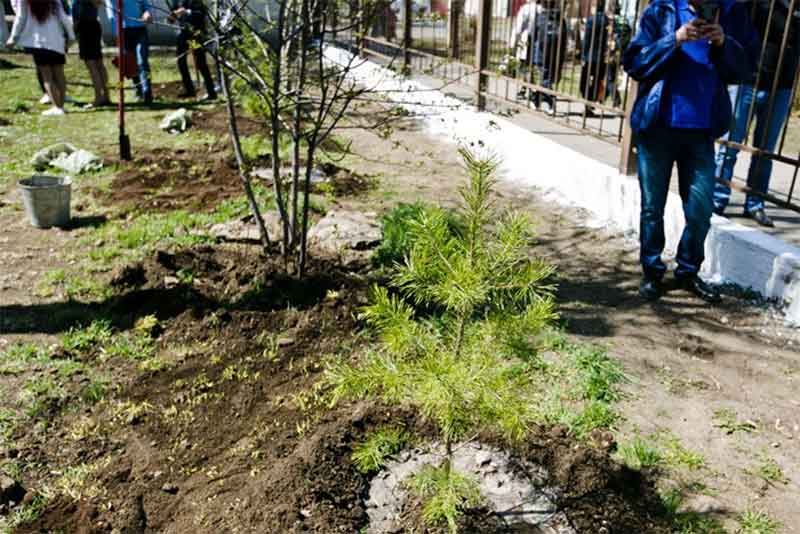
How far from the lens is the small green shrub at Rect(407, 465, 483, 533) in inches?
93.8

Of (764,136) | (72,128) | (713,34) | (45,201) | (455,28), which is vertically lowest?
(72,128)

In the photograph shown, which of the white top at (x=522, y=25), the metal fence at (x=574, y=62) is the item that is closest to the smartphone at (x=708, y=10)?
the metal fence at (x=574, y=62)

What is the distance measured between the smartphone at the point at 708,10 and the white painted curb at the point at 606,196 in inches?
51.5

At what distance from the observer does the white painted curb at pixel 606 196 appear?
4547 millimetres

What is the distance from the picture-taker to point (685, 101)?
425cm

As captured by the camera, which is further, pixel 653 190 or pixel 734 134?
pixel 734 134

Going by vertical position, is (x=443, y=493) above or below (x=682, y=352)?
above

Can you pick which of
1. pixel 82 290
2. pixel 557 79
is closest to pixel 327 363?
pixel 82 290

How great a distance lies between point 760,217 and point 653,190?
4.40 feet

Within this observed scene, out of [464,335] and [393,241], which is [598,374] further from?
[393,241]

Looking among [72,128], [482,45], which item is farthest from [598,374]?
[72,128]

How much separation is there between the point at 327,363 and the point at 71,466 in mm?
1257

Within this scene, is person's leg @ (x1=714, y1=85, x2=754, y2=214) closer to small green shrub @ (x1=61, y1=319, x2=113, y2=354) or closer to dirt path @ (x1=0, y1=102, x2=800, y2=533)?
dirt path @ (x1=0, y1=102, x2=800, y2=533)

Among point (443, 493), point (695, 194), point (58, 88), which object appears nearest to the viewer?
point (443, 493)
